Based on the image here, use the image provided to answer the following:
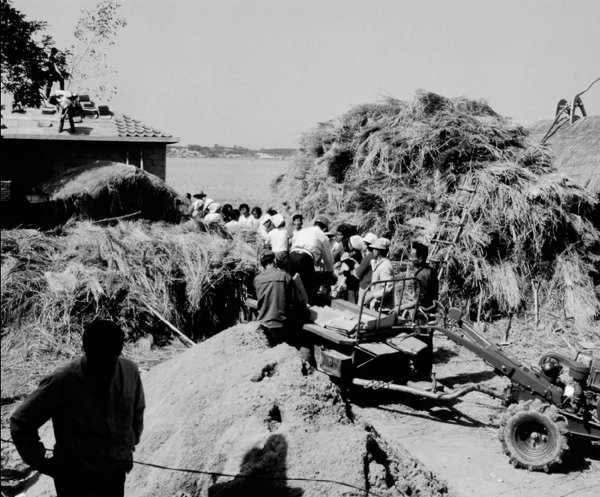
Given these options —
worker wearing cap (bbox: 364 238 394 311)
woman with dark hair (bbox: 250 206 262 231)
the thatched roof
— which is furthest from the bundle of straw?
the thatched roof

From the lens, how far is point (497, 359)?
7.06 m

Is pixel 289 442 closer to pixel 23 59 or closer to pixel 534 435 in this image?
pixel 534 435

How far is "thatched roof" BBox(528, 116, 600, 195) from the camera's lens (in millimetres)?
13791

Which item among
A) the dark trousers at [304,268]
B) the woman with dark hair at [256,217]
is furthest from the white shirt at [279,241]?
the woman with dark hair at [256,217]

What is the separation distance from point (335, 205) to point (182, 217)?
11.2 ft

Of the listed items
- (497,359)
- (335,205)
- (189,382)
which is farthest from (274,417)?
(335,205)

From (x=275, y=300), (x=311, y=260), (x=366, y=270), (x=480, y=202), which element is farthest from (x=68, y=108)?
(x=275, y=300)

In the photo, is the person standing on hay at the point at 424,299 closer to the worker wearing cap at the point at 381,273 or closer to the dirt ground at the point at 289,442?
the worker wearing cap at the point at 381,273

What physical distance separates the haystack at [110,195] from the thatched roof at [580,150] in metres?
7.82

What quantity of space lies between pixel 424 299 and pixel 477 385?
191cm

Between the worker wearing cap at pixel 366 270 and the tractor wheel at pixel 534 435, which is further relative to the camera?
the worker wearing cap at pixel 366 270

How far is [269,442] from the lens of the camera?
5.12m

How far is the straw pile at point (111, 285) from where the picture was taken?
370 inches

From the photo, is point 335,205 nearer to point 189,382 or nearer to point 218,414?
point 189,382
